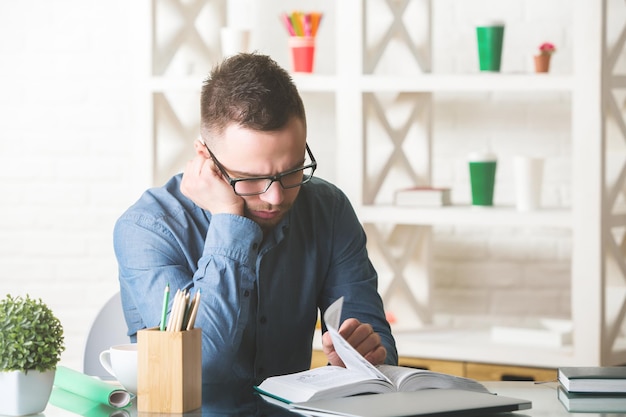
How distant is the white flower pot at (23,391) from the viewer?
146cm

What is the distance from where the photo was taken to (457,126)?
3.38m

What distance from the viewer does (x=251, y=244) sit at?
1.91 metres

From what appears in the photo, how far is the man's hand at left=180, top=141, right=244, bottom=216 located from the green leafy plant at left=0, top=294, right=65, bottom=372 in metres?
0.53

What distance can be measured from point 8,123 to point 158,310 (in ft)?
6.80

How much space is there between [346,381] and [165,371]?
0.94ft

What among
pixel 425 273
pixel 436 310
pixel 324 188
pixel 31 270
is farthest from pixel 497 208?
pixel 31 270

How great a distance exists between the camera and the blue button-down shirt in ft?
6.05

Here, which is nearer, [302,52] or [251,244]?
[251,244]

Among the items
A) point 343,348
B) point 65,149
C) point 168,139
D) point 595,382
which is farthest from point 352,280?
point 65,149

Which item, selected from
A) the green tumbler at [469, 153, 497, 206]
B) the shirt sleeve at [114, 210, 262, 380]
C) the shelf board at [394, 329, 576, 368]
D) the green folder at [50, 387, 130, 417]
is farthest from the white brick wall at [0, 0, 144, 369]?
the green folder at [50, 387, 130, 417]

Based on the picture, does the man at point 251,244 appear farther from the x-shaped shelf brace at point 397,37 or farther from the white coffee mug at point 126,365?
the x-shaped shelf brace at point 397,37

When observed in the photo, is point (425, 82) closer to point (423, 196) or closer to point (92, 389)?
point (423, 196)

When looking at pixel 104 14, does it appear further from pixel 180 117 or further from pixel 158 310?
pixel 158 310

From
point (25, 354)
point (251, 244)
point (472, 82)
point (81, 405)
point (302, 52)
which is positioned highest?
point (302, 52)
